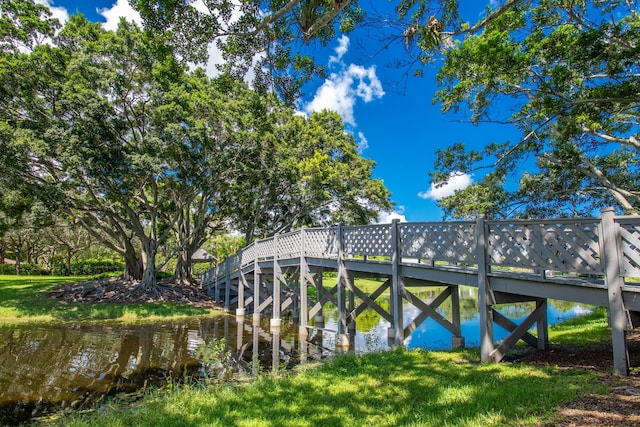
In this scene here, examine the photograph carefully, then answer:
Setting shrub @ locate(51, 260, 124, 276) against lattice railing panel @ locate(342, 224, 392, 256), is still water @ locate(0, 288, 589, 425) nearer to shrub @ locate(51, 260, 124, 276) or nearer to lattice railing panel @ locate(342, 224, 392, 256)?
lattice railing panel @ locate(342, 224, 392, 256)

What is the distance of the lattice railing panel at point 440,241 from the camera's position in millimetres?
6574

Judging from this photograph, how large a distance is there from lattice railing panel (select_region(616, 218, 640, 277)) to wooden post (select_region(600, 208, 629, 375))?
58 millimetres

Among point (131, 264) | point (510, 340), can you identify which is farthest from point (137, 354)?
point (131, 264)

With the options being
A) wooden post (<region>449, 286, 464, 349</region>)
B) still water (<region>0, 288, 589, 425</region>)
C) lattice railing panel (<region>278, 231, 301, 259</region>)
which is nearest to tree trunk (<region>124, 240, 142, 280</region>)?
still water (<region>0, 288, 589, 425</region>)

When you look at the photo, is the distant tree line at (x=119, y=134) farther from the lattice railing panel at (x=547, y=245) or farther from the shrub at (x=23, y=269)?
the shrub at (x=23, y=269)

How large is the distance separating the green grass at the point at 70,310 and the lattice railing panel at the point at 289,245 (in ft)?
22.1

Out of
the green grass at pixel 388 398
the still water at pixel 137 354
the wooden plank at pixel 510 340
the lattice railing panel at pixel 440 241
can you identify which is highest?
the lattice railing panel at pixel 440 241

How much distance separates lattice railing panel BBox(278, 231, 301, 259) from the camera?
45.4 feet

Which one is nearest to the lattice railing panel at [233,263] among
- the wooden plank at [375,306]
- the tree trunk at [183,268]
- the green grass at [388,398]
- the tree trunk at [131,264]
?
the tree trunk at [183,268]

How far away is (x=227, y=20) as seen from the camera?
692 cm

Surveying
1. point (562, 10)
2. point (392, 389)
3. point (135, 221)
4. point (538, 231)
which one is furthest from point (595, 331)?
point (135, 221)

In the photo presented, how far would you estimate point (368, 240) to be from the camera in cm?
977

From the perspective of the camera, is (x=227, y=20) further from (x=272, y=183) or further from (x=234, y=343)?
(x=272, y=183)

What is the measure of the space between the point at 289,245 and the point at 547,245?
33.8 feet
